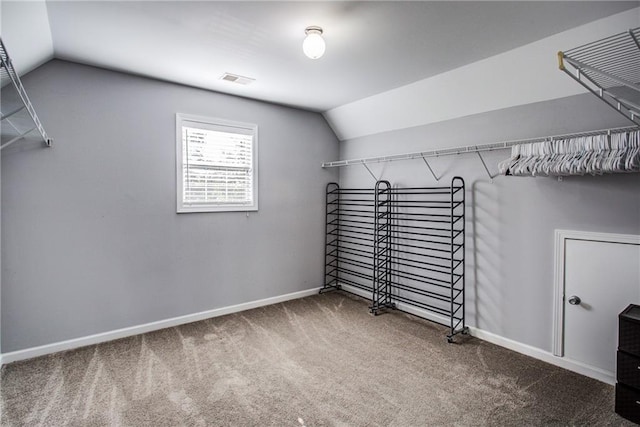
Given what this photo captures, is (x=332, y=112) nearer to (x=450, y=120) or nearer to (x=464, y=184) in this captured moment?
(x=450, y=120)

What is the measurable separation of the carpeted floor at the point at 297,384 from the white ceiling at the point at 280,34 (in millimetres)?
2330

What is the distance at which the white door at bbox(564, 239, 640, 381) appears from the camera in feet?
7.77

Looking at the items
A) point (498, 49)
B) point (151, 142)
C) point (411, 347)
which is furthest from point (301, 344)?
point (498, 49)

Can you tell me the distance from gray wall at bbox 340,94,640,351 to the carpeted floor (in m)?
0.37

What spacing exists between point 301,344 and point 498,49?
296 cm

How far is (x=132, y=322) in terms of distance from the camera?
128 inches

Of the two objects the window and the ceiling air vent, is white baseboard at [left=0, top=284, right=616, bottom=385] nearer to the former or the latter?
the window

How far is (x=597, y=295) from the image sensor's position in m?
2.50

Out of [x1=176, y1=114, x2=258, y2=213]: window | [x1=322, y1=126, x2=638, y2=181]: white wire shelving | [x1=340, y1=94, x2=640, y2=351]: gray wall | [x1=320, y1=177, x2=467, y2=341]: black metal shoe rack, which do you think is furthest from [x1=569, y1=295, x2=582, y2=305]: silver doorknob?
[x1=176, y1=114, x2=258, y2=213]: window

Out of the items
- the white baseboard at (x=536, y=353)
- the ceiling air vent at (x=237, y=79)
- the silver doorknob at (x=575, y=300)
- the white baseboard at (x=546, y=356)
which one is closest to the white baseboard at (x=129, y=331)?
the white baseboard at (x=536, y=353)

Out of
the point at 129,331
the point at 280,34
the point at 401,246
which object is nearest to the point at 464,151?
the point at 401,246

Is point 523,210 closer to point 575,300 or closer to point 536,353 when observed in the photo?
point 575,300

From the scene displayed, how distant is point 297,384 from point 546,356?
2043 mm

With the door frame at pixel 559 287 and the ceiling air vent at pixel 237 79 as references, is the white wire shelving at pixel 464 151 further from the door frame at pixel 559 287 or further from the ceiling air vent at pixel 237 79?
the ceiling air vent at pixel 237 79
